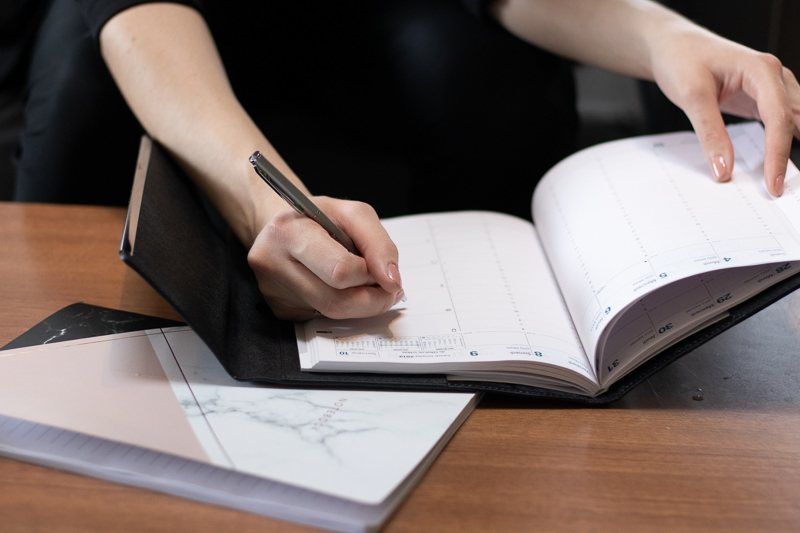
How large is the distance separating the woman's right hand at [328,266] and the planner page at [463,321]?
0.09 feet

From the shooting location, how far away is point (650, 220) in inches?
22.5

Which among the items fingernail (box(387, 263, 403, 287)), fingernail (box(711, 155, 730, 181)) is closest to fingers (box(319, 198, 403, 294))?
fingernail (box(387, 263, 403, 287))

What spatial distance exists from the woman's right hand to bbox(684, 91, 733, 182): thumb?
0.36 m

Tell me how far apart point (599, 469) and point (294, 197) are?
0.33 metres

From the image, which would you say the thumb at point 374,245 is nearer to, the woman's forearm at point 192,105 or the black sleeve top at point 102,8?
the woman's forearm at point 192,105

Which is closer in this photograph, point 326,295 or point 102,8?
point 326,295

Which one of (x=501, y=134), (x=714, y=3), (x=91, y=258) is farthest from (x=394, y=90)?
(x=714, y=3)

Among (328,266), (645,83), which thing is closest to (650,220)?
(328,266)

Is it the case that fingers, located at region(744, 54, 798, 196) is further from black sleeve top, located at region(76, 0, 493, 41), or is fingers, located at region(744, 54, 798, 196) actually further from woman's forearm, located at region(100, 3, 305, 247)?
black sleeve top, located at region(76, 0, 493, 41)

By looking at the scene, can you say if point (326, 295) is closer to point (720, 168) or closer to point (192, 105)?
point (192, 105)

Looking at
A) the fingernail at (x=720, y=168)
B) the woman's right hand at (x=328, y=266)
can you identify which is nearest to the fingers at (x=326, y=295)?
the woman's right hand at (x=328, y=266)

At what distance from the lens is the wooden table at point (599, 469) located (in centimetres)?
40

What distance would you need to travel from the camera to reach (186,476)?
1.38 ft

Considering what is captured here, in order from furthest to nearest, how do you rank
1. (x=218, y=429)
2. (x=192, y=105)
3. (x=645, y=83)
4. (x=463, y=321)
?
(x=645, y=83), (x=192, y=105), (x=463, y=321), (x=218, y=429)
